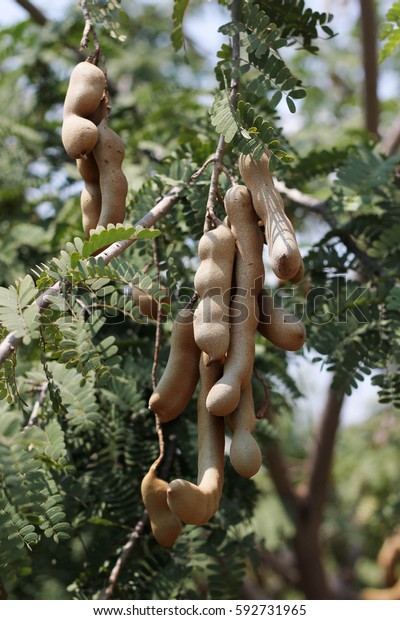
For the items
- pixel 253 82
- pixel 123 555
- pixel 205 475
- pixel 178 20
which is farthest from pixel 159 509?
pixel 178 20

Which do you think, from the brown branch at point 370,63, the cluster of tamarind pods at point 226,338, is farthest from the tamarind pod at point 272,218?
the brown branch at point 370,63

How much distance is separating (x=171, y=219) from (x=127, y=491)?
0.41 meters

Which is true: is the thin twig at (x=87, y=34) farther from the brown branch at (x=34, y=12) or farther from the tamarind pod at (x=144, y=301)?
the brown branch at (x=34, y=12)

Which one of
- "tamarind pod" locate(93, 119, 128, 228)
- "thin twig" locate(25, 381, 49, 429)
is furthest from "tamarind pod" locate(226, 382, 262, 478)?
"thin twig" locate(25, 381, 49, 429)

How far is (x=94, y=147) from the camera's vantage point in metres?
0.87

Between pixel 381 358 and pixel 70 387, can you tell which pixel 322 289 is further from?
pixel 70 387

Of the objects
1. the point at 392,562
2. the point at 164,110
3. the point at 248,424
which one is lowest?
the point at 392,562

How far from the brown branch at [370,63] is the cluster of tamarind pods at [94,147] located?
1347mm

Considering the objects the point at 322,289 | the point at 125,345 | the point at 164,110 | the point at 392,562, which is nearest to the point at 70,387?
the point at 125,345

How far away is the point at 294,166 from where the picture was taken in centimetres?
139

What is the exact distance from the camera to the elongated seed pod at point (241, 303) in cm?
69

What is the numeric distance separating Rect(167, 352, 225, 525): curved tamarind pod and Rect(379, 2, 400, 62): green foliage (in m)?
0.61

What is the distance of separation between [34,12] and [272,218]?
1560 mm

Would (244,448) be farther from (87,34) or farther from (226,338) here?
(87,34)
